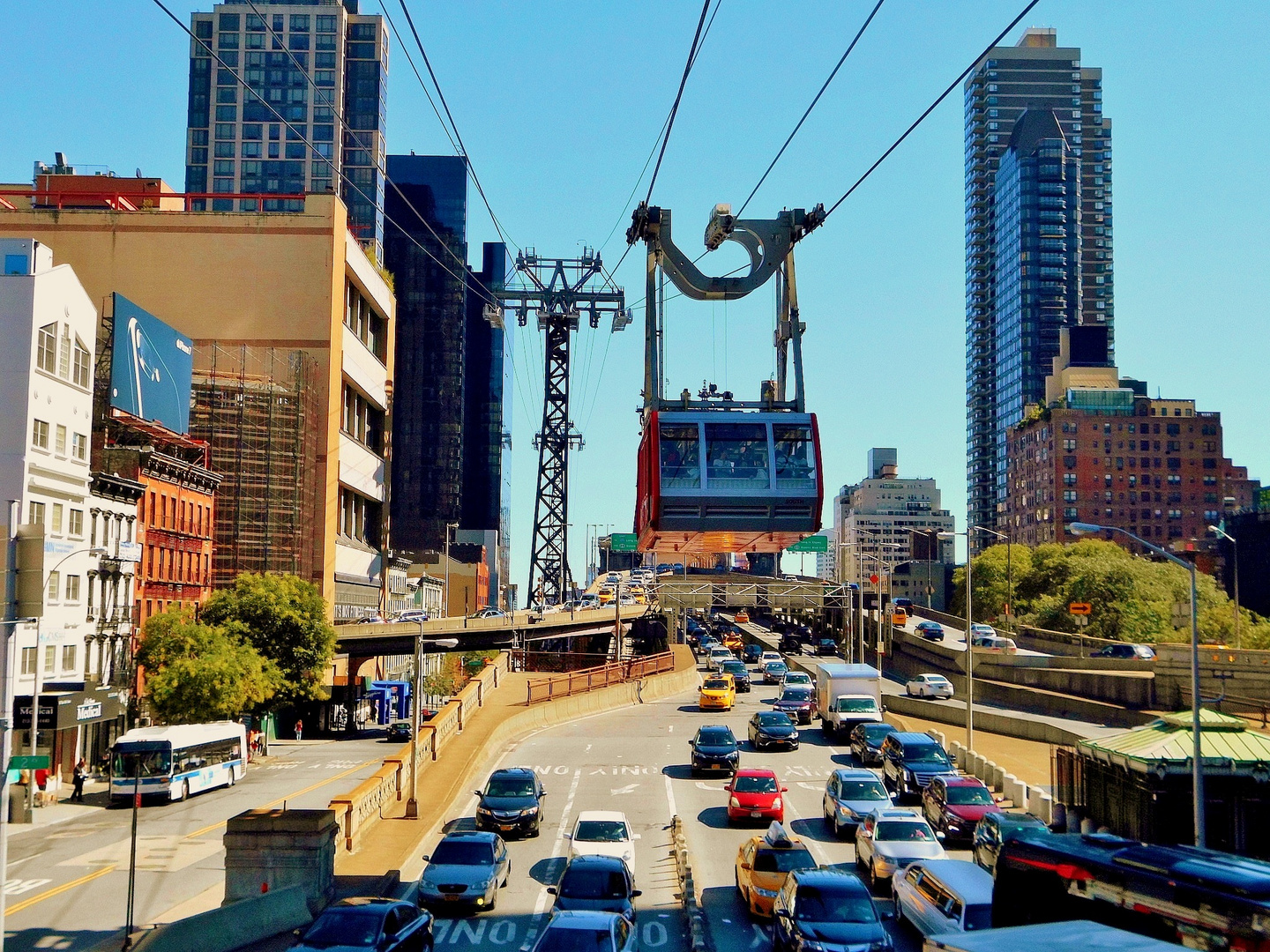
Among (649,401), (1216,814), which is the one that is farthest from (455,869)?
(1216,814)

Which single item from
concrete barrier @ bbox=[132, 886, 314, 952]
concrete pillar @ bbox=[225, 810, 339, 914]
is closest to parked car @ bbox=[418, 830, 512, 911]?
concrete pillar @ bbox=[225, 810, 339, 914]

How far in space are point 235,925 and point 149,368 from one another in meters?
46.6

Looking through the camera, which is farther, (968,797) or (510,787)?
(510,787)

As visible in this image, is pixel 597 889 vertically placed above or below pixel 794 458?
below

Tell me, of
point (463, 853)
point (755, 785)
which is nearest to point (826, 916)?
point (463, 853)

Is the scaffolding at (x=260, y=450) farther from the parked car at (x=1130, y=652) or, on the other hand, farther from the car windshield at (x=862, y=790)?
the car windshield at (x=862, y=790)

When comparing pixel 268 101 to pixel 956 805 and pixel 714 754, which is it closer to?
pixel 714 754

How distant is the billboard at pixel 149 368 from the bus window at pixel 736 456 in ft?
134

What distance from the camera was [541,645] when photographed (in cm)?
11881

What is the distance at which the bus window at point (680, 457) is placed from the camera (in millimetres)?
26078

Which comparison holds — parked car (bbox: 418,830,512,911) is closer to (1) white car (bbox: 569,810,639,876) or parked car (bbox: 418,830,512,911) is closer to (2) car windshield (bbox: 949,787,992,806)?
(1) white car (bbox: 569,810,639,876)

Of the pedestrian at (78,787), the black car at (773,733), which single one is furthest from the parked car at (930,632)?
the pedestrian at (78,787)

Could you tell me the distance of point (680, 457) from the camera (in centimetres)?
2622

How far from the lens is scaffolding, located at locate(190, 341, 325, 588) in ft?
243
